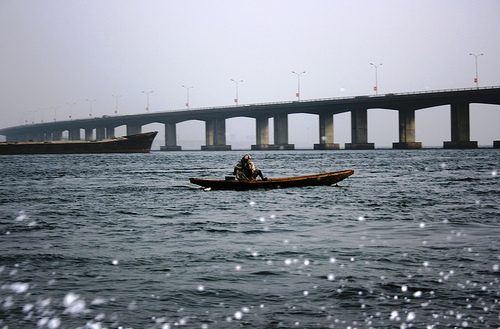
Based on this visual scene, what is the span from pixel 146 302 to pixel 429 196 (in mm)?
19940

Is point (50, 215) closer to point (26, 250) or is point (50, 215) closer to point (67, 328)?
point (26, 250)

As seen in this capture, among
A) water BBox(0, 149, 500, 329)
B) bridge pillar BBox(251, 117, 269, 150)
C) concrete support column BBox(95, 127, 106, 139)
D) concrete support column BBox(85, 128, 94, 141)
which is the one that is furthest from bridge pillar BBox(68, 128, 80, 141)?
water BBox(0, 149, 500, 329)

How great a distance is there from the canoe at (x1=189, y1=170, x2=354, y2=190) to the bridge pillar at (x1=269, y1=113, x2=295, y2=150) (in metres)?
116

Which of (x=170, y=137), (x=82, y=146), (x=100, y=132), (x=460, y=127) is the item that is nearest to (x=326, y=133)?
(x=460, y=127)

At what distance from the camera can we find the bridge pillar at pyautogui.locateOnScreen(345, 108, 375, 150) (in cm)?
13000

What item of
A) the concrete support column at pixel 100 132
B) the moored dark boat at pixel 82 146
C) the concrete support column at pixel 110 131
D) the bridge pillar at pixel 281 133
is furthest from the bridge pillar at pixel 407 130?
the concrete support column at pixel 100 132

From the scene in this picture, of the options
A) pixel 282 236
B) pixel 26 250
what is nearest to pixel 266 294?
pixel 282 236

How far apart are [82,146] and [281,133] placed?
50.5 m

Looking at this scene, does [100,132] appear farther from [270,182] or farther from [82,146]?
[270,182]

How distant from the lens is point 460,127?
116750mm

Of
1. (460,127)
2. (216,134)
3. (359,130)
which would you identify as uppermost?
(216,134)

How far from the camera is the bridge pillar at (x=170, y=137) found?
165500 millimetres

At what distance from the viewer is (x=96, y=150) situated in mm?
135250

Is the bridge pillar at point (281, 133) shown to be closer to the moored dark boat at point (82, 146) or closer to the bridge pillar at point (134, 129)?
the moored dark boat at point (82, 146)
